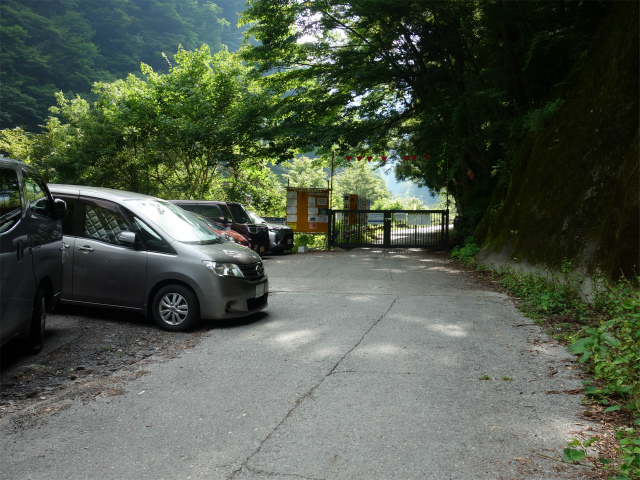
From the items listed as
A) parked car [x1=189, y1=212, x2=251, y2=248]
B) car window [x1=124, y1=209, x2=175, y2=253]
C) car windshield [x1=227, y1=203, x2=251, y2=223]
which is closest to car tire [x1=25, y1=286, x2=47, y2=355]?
car window [x1=124, y1=209, x2=175, y2=253]

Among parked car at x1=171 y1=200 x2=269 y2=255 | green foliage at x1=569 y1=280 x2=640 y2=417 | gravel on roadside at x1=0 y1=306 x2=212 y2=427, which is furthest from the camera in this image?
parked car at x1=171 y1=200 x2=269 y2=255

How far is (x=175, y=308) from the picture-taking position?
23.2 feet

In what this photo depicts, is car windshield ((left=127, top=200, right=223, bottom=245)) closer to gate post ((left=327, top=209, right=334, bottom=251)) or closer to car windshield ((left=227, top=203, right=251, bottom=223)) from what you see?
car windshield ((left=227, top=203, right=251, bottom=223))

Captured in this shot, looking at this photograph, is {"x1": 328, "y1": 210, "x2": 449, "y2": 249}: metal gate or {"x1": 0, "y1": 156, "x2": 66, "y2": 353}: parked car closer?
{"x1": 0, "y1": 156, "x2": 66, "y2": 353}: parked car

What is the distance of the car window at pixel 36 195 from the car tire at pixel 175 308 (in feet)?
5.95

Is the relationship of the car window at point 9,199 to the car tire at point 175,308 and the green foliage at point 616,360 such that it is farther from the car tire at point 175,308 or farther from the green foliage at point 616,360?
the green foliage at point 616,360

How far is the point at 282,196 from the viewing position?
3125 cm

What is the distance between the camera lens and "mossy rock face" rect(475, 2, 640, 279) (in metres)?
7.76

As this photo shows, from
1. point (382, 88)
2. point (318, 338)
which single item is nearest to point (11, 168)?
point (318, 338)

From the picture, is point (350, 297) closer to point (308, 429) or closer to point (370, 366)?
point (370, 366)

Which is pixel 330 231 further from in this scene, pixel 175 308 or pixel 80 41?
pixel 80 41

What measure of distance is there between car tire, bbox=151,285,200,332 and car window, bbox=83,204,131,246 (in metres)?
1.05

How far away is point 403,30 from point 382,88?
323 cm

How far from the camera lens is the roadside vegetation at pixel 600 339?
3.24 meters
